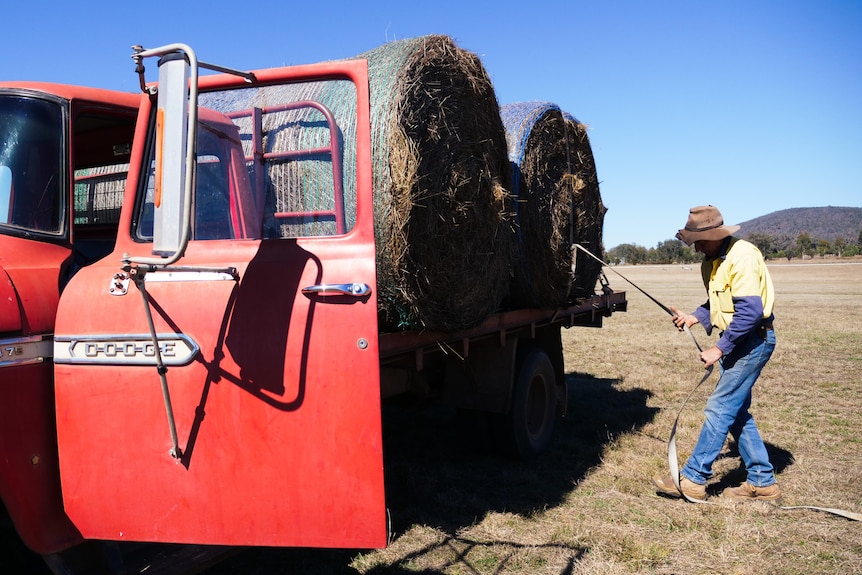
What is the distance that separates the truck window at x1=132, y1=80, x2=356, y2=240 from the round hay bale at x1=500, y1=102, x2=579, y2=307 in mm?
2194

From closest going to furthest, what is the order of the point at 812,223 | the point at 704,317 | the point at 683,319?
the point at 683,319
the point at 704,317
the point at 812,223

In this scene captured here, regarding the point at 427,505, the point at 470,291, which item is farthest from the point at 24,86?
the point at 427,505

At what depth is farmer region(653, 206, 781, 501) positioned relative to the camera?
4.70 metres

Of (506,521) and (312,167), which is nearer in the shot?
(312,167)

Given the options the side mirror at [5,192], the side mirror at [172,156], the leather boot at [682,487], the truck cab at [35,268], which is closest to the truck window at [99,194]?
the truck cab at [35,268]

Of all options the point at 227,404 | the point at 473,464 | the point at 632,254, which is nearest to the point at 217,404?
the point at 227,404

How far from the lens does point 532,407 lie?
6.23 meters

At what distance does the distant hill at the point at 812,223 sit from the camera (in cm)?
13450

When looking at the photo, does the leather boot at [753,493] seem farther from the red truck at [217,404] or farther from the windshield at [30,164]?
the windshield at [30,164]

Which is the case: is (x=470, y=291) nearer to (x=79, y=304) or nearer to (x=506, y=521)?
(x=506, y=521)

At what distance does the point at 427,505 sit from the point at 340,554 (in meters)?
0.95

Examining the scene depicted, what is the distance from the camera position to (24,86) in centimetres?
291

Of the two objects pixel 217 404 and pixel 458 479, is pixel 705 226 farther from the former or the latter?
pixel 217 404

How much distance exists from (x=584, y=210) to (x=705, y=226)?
1.60 meters
